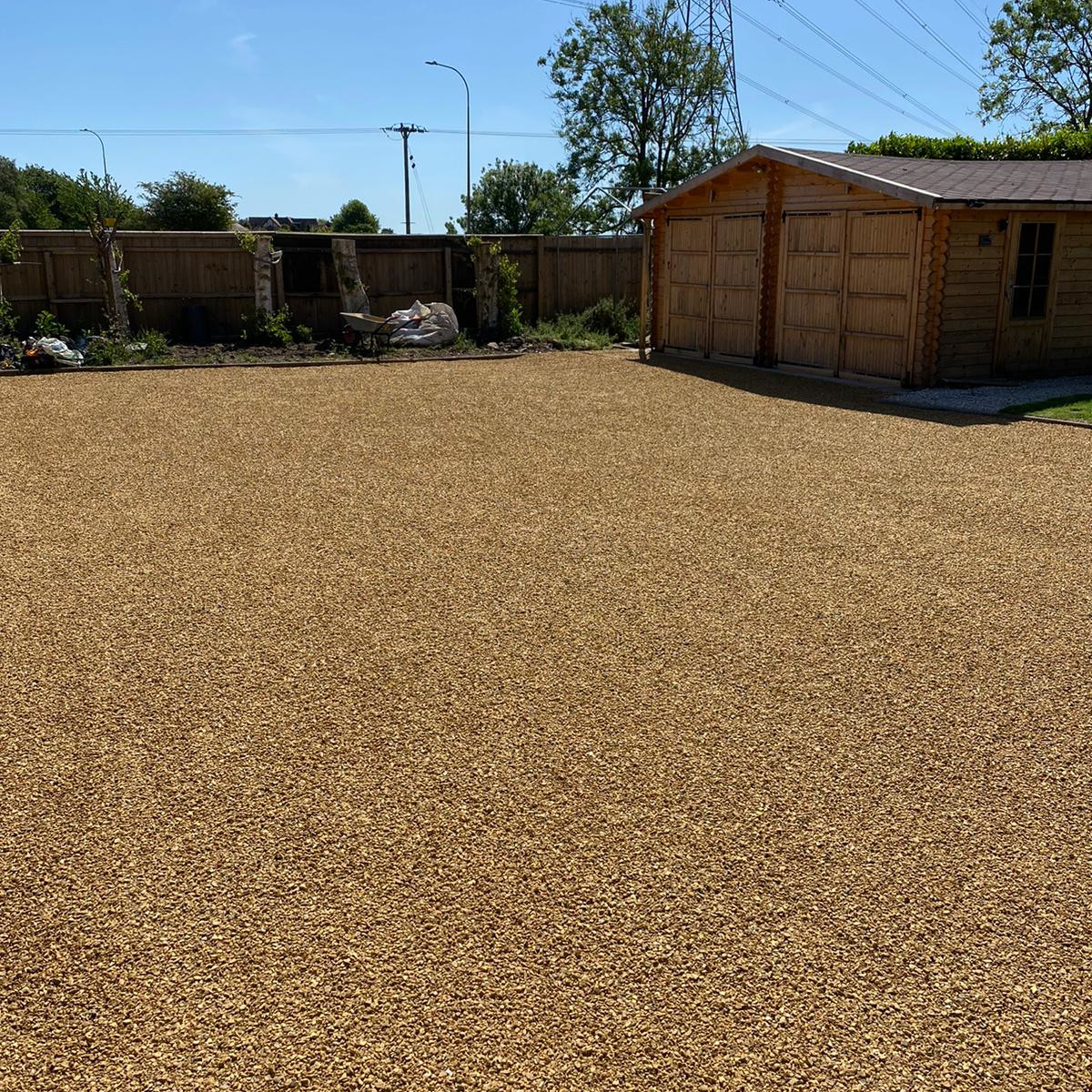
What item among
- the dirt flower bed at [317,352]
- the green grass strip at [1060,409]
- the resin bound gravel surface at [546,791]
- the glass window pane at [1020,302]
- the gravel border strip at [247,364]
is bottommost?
the resin bound gravel surface at [546,791]

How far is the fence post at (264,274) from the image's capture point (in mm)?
18031

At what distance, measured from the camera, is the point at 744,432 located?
1073cm

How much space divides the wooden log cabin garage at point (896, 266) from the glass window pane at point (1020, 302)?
1 centimetres

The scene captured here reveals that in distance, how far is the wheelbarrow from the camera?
17.5 metres

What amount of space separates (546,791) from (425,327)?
1606 centimetres

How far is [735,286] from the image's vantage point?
54.5ft

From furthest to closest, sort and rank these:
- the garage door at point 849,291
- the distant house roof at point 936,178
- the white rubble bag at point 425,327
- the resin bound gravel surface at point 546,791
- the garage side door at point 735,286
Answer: the white rubble bag at point 425,327, the garage side door at point 735,286, the garage door at point 849,291, the distant house roof at point 936,178, the resin bound gravel surface at point 546,791

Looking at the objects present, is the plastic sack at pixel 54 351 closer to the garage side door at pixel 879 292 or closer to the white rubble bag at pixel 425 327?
the white rubble bag at pixel 425 327

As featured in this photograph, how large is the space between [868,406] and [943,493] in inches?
179

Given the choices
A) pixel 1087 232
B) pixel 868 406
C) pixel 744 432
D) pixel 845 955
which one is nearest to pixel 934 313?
pixel 868 406

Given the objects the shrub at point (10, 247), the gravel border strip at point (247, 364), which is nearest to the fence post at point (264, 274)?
the gravel border strip at point (247, 364)

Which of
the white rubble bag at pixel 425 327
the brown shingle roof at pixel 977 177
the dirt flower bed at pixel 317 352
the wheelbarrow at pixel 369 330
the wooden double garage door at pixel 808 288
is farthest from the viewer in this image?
the white rubble bag at pixel 425 327

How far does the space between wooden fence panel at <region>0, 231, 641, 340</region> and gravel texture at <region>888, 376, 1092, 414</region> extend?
9.95 m

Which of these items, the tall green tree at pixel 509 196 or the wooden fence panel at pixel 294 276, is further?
the tall green tree at pixel 509 196
